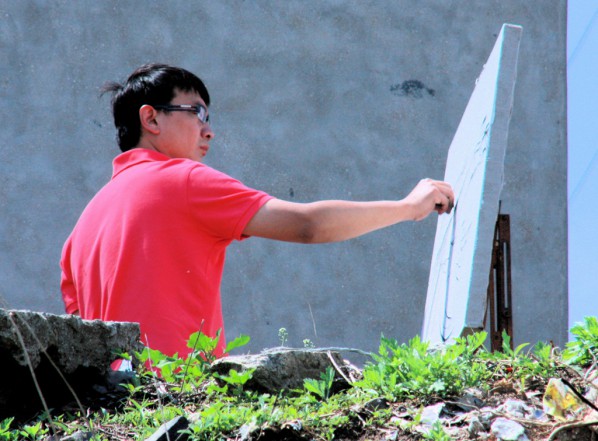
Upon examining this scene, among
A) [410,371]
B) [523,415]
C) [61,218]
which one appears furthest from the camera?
[61,218]

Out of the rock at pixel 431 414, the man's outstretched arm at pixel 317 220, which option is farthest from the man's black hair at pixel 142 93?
the rock at pixel 431 414

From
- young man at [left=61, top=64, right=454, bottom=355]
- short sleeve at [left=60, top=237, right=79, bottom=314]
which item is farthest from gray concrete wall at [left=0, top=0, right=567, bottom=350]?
young man at [left=61, top=64, right=454, bottom=355]

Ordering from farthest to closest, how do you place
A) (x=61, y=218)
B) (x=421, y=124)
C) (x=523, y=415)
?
(x=421, y=124) → (x=61, y=218) → (x=523, y=415)

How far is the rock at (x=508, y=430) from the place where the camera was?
1513 millimetres

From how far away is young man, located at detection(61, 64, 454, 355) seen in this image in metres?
2.26

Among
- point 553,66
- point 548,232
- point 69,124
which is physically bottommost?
point 548,232

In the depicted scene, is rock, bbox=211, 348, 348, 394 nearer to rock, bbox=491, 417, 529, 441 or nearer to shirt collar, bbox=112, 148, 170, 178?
rock, bbox=491, 417, 529, 441

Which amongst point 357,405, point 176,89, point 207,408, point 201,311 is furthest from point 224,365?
point 176,89

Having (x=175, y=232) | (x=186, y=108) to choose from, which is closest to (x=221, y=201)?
(x=175, y=232)

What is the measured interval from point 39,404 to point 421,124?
4.48m

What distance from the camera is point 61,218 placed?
5.48m

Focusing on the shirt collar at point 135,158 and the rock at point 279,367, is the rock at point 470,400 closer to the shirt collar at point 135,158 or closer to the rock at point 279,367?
the rock at point 279,367

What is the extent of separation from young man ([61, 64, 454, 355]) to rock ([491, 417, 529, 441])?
801mm

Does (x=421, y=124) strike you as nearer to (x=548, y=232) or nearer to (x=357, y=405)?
(x=548, y=232)
